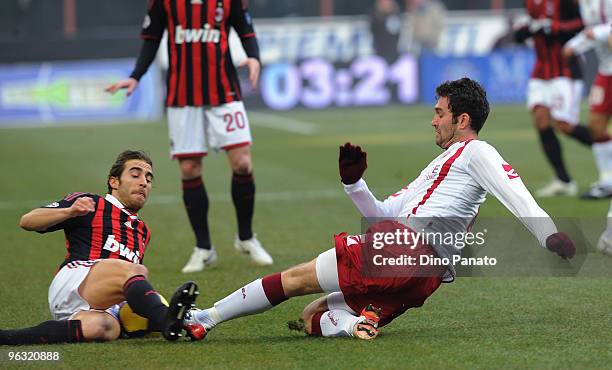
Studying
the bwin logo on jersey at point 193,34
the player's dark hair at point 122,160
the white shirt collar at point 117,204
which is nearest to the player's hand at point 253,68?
the bwin logo on jersey at point 193,34

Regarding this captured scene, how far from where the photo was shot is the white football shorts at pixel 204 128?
820cm

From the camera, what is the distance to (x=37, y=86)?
931 inches

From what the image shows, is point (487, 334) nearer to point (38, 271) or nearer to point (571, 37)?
point (38, 271)

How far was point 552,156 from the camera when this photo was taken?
12055 mm

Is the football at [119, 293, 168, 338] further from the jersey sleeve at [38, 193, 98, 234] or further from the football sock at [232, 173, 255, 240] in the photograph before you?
the football sock at [232, 173, 255, 240]

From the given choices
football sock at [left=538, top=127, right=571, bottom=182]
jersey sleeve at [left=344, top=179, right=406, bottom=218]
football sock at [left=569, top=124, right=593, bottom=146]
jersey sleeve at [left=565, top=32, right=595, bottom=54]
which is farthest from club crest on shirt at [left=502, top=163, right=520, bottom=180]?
football sock at [left=569, top=124, right=593, bottom=146]

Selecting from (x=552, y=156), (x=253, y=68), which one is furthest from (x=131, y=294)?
(x=552, y=156)

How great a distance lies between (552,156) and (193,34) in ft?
16.3

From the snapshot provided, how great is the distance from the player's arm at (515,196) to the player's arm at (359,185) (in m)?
0.48

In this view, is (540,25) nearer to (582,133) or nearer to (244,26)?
(582,133)

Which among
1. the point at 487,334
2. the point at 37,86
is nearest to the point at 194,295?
the point at 487,334

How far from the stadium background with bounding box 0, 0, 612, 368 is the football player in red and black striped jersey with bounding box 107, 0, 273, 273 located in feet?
1.18

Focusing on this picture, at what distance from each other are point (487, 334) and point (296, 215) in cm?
498

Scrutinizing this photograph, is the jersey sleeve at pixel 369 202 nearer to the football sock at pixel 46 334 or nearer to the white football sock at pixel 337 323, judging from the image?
the white football sock at pixel 337 323
